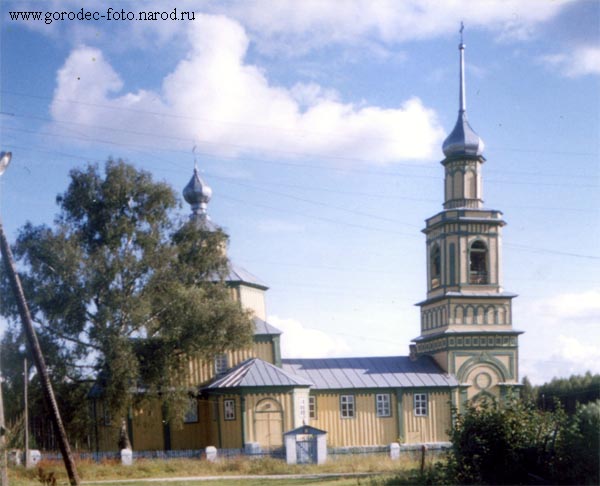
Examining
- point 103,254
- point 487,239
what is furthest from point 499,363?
point 103,254

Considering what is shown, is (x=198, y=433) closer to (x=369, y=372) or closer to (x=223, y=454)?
(x=223, y=454)

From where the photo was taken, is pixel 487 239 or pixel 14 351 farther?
pixel 487 239

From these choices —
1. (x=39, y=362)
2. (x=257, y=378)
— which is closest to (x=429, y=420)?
(x=257, y=378)

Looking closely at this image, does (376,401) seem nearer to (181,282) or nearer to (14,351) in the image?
(181,282)

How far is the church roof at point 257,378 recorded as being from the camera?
3325 cm

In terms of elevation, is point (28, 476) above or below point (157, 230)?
below

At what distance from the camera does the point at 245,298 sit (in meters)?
37.5

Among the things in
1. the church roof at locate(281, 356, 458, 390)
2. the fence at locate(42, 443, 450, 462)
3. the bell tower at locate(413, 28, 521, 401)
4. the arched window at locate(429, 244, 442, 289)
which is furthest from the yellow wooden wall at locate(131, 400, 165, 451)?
the arched window at locate(429, 244, 442, 289)

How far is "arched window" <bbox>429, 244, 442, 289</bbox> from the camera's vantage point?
39263 mm

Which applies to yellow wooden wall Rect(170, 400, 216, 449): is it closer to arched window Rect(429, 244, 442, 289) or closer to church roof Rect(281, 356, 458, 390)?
church roof Rect(281, 356, 458, 390)

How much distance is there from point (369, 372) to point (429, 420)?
10.7 ft

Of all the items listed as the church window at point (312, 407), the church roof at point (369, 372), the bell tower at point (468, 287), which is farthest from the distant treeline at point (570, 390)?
the church window at point (312, 407)

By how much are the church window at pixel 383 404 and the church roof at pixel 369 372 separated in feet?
1.44

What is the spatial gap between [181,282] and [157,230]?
2145 mm
